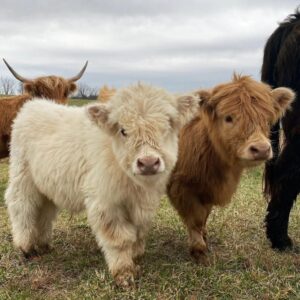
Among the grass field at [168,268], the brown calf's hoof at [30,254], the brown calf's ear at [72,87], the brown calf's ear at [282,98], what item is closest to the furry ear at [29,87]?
the brown calf's ear at [72,87]

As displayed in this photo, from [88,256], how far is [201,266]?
3.21 ft

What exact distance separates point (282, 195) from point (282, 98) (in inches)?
37.1

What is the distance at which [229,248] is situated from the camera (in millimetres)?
4352

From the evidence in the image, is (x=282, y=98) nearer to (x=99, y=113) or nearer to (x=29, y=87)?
(x=99, y=113)

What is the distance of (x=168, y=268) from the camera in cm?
381

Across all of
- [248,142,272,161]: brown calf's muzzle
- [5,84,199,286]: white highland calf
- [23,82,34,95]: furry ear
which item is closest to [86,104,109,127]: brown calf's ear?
[5,84,199,286]: white highland calf

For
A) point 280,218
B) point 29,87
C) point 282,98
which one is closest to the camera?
point 282,98

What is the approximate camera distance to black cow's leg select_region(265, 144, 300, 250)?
415 cm

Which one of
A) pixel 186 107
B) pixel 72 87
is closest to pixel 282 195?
pixel 186 107

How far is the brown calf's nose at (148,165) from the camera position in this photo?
2932mm

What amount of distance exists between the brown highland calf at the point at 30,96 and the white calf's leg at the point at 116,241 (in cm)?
448

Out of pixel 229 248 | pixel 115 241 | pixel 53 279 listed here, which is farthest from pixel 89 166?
pixel 229 248

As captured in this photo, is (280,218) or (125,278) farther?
(280,218)

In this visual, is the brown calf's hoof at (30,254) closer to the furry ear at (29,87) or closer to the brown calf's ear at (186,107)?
the brown calf's ear at (186,107)
